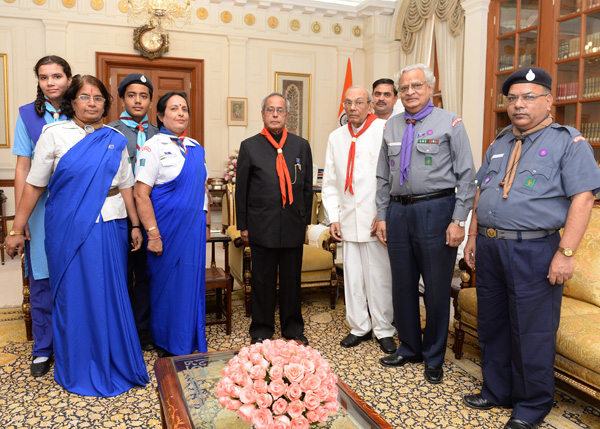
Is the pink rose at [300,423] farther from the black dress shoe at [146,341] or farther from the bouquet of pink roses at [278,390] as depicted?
the black dress shoe at [146,341]

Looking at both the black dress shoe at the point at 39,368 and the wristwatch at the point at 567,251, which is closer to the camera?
the wristwatch at the point at 567,251

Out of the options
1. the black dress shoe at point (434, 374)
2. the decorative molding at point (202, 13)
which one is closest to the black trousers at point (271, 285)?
the black dress shoe at point (434, 374)

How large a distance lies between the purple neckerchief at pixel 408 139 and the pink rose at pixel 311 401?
1.62 meters

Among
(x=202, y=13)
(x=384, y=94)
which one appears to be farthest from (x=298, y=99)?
(x=384, y=94)

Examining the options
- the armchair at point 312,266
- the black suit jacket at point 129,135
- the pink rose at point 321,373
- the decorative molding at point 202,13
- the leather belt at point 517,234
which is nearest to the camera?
the pink rose at point 321,373

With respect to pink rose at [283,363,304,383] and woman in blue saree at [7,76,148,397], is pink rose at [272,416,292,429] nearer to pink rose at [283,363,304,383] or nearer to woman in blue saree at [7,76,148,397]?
pink rose at [283,363,304,383]

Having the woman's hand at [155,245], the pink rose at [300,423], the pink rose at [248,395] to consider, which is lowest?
the pink rose at [300,423]

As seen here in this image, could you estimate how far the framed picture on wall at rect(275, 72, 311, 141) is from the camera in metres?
7.38

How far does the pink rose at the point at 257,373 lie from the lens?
1.45m

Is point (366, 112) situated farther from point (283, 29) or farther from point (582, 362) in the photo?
point (283, 29)

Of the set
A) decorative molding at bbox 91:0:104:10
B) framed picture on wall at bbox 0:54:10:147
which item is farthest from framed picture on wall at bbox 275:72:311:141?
framed picture on wall at bbox 0:54:10:147

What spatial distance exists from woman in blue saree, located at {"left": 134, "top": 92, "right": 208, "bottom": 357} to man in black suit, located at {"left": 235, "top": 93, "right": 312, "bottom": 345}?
32cm

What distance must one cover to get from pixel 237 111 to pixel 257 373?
19.7 ft

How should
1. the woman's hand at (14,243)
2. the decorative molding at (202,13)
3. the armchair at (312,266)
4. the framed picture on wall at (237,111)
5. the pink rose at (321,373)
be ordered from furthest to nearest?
the framed picture on wall at (237,111)
the decorative molding at (202,13)
the armchair at (312,266)
the woman's hand at (14,243)
the pink rose at (321,373)
